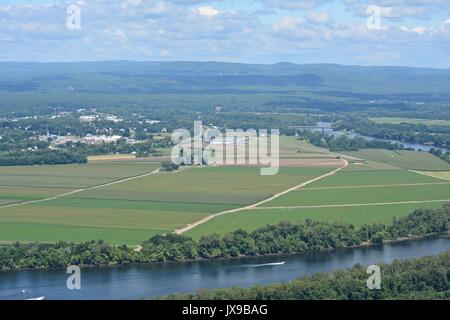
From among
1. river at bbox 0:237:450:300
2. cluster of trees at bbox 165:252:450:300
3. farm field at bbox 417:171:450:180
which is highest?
cluster of trees at bbox 165:252:450:300

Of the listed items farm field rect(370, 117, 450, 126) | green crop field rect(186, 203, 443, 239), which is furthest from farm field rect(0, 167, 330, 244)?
farm field rect(370, 117, 450, 126)

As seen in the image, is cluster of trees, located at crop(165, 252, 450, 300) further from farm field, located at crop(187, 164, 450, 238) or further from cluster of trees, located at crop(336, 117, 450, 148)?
cluster of trees, located at crop(336, 117, 450, 148)

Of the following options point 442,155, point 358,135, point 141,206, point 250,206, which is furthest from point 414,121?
point 141,206

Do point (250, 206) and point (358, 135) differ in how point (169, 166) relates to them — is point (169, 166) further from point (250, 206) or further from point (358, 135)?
point (358, 135)

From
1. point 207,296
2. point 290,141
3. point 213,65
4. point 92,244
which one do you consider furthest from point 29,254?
point 213,65
